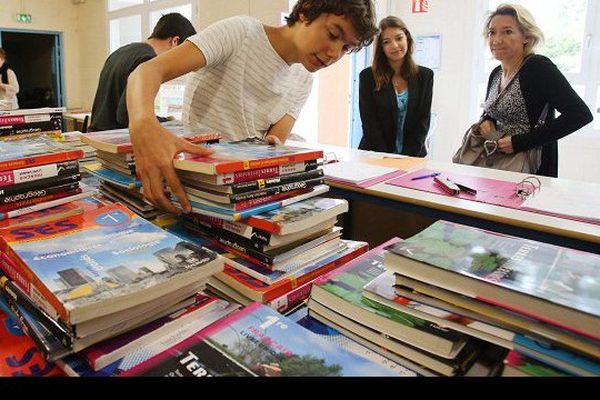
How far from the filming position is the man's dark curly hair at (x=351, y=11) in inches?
49.7

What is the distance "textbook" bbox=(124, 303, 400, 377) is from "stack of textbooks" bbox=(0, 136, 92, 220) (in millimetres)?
515

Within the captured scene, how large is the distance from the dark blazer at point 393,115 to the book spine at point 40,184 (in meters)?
1.96

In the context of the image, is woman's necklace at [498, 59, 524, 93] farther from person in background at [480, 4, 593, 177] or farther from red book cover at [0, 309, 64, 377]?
red book cover at [0, 309, 64, 377]

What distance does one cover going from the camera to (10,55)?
826cm

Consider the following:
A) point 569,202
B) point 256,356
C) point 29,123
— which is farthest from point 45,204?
point 569,202

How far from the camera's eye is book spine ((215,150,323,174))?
865 mm

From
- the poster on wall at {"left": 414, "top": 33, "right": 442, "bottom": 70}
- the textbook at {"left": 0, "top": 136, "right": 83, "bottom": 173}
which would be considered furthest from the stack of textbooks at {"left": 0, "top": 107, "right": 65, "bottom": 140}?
the poster on wall at {"left": 414, "top": 33, "right": 442, "bottom": 70}

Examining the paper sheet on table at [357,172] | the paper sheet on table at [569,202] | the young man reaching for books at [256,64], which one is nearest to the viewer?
the young man reaching for books at [256,64]

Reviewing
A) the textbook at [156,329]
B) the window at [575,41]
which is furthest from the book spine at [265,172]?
the window at [575,41]

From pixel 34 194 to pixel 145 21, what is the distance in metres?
6.13

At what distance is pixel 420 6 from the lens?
16.0ft

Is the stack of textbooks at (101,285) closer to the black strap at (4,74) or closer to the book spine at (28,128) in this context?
the book spine at (28,128)

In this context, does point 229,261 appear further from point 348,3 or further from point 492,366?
point 348,3

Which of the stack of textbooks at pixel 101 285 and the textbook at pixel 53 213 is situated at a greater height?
the textbook at pixel 53 213
